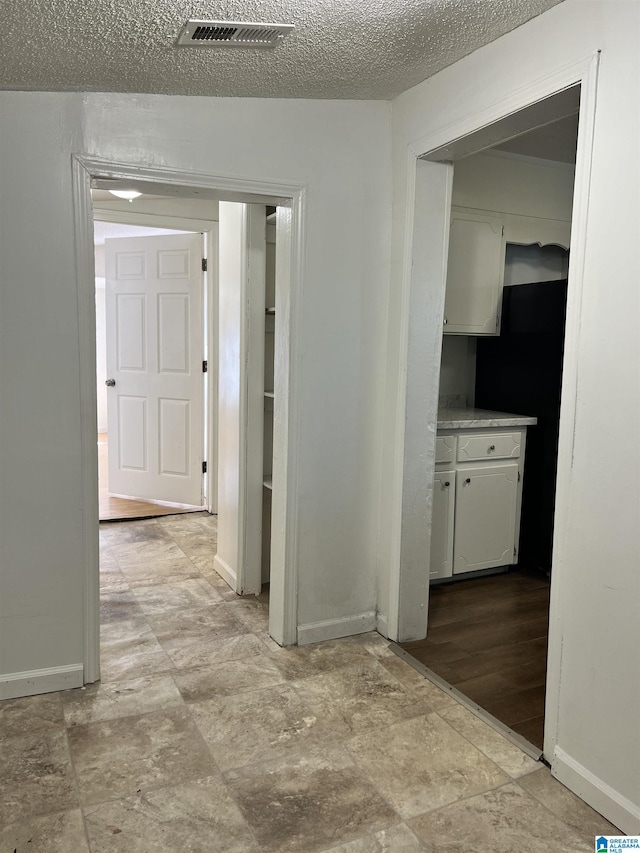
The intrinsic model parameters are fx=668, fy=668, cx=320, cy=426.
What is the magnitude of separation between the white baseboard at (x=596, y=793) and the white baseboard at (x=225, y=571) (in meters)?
1.89

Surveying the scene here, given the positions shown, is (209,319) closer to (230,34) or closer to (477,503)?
(477,503)

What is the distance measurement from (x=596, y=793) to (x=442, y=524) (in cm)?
171

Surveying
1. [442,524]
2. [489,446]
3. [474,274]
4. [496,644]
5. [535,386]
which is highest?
[474,274]

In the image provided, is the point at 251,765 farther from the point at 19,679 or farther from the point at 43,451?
the point at 43,451

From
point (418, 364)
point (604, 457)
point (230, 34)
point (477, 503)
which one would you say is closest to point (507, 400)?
point (477, 503)

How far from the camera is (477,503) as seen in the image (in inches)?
142

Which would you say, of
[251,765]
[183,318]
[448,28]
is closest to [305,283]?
[448,28]

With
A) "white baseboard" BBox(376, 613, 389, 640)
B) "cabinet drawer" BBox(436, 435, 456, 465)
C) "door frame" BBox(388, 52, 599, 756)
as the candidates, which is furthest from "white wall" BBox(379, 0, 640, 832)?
"cabinet drawer" BBox(436, 435, 456, 465)

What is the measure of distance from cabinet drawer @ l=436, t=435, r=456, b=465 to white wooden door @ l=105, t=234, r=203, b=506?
2.23 metres

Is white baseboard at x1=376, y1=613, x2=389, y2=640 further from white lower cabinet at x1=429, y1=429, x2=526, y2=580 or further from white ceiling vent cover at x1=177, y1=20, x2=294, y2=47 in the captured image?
white ceiling vent cover at x1=177, y1=20, x2=294, y2=47

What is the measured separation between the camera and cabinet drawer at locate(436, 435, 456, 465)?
11.2ft

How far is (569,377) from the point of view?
1981 millimetres

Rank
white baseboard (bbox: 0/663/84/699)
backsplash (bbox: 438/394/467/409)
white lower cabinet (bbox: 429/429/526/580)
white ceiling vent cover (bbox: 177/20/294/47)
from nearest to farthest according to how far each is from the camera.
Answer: white ceiling vent cover (bbox: 177/20/294/47)
white baseboard (bbox: 0/663/84/699)
white lower cabinet (bbox: 429/429/526/580)
backsplash (bbox: 438/394/467/409)

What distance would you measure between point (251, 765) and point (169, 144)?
2150mm
